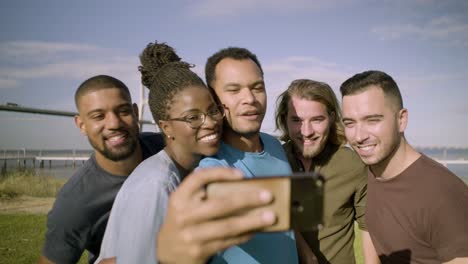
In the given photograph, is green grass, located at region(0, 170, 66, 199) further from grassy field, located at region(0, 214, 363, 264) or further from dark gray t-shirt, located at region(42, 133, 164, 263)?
dark gray t-shirt, located at region(42, 133, 164, 263)

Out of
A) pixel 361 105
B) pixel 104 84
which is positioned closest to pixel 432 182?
pixel 361 105

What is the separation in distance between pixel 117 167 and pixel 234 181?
2.09 m

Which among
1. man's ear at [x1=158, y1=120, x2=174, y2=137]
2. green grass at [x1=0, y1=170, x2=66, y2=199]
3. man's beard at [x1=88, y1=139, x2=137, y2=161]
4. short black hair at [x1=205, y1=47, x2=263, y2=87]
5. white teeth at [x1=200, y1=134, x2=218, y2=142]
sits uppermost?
short black hair at [x1=205, y1=47, x2=263, y2=87]

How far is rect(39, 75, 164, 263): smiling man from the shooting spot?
2768 mm

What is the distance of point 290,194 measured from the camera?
3.55 feet

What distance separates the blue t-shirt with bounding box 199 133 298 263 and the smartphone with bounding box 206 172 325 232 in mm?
1082

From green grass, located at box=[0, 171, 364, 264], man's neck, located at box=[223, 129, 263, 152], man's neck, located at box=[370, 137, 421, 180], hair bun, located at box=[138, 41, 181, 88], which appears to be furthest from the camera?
green grass, located at box=[0, 171, 364, 264]

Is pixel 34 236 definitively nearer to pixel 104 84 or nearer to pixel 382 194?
pixel 104 84

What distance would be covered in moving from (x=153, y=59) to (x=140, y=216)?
1677mm

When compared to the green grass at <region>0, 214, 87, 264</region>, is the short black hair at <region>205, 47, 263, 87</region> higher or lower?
higher

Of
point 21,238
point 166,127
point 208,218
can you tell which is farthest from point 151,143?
point 21,238

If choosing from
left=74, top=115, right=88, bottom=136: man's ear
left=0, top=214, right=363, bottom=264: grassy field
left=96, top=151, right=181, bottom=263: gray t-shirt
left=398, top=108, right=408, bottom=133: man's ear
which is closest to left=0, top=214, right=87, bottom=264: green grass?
left=0, top=214, right=363, bottom=264: grassy field

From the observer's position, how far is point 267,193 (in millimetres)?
1038

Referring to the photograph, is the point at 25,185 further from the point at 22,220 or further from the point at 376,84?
the point at 376,84
